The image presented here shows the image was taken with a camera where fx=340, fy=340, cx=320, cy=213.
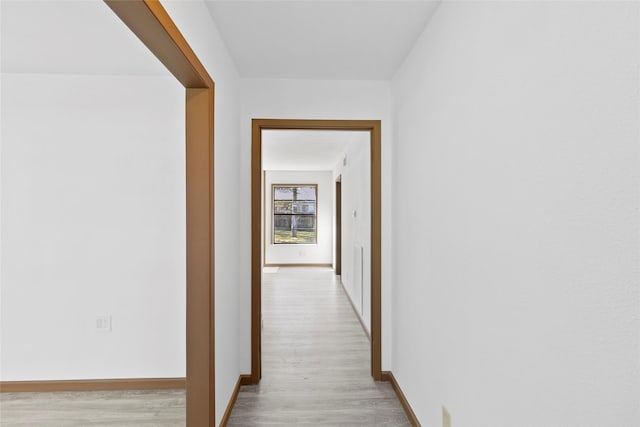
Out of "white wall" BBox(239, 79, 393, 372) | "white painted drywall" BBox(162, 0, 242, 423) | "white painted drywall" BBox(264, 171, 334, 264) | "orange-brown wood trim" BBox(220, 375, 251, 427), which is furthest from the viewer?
"white painted drywall" BBox(264, 171, 334, 264)

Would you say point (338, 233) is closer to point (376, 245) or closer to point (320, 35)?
point (376, 245)

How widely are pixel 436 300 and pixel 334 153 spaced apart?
180 inches

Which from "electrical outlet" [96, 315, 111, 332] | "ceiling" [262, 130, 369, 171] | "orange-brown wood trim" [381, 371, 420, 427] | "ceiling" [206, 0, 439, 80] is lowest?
"orange-brown wood trim" [381, 371, 420, 427]

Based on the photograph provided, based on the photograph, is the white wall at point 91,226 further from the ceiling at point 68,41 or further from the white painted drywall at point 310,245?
the white painted drywall at point 310,245

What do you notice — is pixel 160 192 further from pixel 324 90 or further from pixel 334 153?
pixel 334 153

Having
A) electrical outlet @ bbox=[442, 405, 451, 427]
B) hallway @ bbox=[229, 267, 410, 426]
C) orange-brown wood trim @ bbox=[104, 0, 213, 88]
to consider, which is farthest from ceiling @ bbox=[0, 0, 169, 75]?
electrical outlet @ bbox=[442, 405, 451, 427]

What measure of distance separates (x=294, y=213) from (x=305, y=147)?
11.3 feet

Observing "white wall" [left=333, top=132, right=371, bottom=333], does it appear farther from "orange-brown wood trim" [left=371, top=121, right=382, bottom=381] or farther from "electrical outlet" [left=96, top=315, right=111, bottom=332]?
"electrical outlet" [left=96, top=315, right=111, bottom=332]

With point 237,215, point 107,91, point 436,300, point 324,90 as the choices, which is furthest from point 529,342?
point 107,91

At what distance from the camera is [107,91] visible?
261 cm

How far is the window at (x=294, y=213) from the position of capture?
28.7ft

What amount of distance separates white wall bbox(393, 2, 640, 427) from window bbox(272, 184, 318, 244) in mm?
6904

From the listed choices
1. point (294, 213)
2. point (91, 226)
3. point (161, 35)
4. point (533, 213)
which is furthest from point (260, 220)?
point (294, 213)

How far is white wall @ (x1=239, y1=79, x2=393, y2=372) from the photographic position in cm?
272
